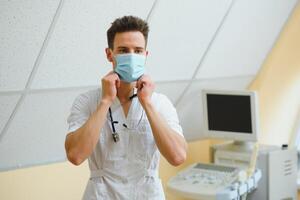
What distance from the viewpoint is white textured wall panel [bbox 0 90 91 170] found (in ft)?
9.41

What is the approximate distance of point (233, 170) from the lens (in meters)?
3.65

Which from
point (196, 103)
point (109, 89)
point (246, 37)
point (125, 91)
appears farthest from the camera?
point (196, 103)

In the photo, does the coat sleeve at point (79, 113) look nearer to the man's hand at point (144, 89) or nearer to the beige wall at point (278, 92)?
the man's hand at point (144, 89)

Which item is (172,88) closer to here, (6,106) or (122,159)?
(6,106)

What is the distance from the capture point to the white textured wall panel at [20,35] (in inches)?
92.9

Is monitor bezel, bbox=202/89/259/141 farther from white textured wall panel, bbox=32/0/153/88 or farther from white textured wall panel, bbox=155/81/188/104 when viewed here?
white textured wall panel, bbox=32/0/153/88

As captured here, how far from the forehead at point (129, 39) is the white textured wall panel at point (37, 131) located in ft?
2.94

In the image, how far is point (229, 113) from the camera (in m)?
3.80

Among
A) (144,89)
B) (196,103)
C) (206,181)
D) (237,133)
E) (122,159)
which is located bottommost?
(206,181)

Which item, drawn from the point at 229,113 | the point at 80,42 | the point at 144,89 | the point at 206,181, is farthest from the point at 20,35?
the point at 229,113

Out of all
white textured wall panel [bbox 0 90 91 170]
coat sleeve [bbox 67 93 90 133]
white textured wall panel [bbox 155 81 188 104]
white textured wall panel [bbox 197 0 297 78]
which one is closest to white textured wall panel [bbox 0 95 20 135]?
white textured wall panel [bbox 0 90 91 170]

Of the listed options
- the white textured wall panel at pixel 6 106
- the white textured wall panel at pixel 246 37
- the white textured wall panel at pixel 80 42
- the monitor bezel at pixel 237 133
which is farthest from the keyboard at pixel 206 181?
the white textured wall panel at pixel 6 106

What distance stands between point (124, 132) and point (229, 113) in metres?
1.90

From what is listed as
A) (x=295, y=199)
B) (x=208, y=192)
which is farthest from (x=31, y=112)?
(x=295, y=199)
